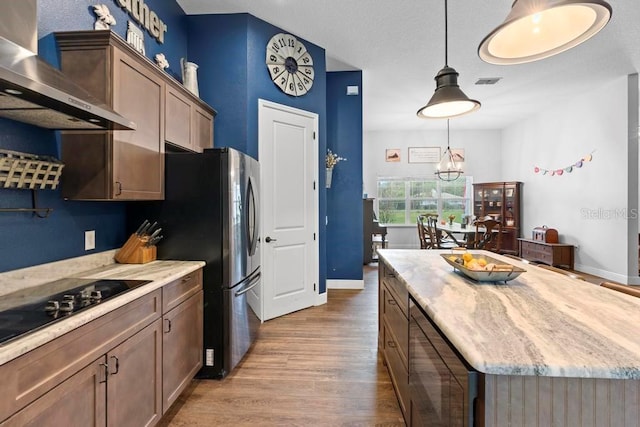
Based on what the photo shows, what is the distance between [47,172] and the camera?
1.66 meters

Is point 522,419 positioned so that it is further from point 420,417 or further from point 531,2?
point 531,2

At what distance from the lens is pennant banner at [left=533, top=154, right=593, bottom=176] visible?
555 centimetres

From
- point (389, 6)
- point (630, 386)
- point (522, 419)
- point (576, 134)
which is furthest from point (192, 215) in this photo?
point (576, 134)

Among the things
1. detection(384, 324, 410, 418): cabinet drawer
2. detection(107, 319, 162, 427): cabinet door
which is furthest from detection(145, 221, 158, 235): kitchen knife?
detection(384, 324, 410, 418): cabinet drawer

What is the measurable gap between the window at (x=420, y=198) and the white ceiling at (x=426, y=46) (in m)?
2.57

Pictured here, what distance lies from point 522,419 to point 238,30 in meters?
3.86

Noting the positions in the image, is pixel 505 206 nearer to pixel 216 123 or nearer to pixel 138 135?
pixel 216 123

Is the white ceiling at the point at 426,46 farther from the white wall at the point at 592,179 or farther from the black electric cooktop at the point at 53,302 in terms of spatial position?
the black electric cooktop at the point at 53,302

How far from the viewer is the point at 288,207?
373 cm

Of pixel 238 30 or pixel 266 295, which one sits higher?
pixel 238 30

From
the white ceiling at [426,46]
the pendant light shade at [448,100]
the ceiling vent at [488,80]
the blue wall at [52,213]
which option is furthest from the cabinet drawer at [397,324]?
the ceiling vent at [488,80]

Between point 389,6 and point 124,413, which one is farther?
point 389,6

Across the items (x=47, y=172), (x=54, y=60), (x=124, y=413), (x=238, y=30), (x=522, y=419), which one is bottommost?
(x=124, y=413)

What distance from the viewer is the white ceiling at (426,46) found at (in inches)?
127
